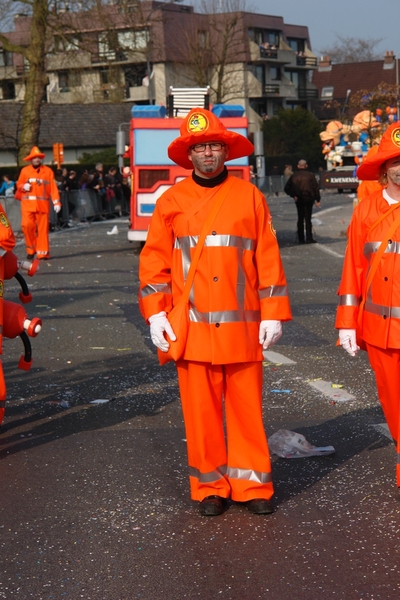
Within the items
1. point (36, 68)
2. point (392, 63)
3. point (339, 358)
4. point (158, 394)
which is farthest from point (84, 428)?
point (392, 63)

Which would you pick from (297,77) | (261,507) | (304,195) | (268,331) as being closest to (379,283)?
(268,331)

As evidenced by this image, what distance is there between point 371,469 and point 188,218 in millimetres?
1750

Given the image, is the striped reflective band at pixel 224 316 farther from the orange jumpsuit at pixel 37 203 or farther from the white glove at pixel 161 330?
the orange jumpsuit at pixel 37 203

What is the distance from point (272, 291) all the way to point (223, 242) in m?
0.32

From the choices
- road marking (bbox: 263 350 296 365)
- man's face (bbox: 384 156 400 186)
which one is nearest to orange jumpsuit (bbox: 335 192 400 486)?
man's face (bbox: 384 156 400 186)

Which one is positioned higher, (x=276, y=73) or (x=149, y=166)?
(x=276, y=73)

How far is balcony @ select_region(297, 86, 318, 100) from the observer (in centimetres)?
A: 10219

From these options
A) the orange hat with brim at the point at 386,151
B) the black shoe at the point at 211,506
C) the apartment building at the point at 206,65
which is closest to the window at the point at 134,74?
the apartment building at the point at 206,65

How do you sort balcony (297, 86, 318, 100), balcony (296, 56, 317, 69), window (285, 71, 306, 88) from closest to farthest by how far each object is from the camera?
balcony (296, 56, 317, 69)
window (285, 71, 306, 88)
balcony (297, 86, 318, 100)

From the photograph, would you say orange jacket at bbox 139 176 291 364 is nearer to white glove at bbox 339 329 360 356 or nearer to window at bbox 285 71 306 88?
white glove at bbox 339 329 360 356

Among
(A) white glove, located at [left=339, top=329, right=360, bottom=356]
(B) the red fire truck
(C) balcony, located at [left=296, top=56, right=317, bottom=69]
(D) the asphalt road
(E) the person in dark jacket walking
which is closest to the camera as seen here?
(D) the asphalt road

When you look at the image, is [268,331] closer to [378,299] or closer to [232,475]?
[378,299]

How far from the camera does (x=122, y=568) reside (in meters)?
4.69

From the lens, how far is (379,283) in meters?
5.60
